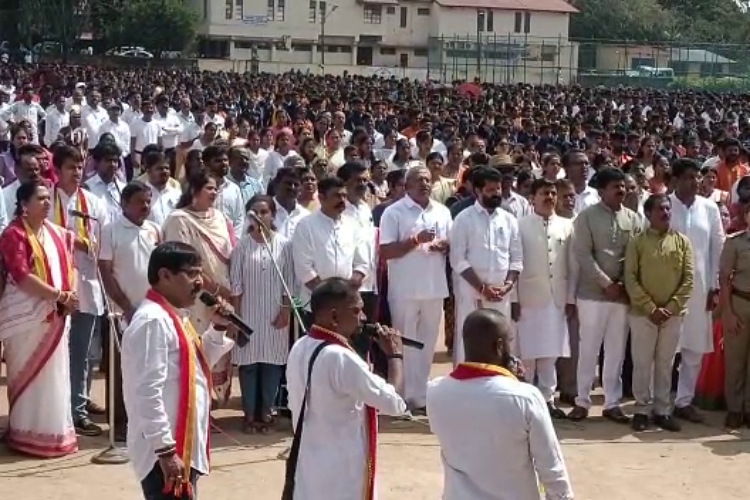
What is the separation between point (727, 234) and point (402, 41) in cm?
6866

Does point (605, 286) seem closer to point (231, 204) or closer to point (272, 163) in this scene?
point (231, 204)

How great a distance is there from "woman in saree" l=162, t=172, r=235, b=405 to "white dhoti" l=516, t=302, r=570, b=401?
2060mm

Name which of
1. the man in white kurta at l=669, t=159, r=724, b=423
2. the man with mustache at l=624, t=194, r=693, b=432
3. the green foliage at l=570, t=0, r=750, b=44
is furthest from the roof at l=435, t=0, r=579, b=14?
the man with mustache at l=624, t=194, r=693, b=432

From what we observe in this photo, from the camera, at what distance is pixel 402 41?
7638 centimetres

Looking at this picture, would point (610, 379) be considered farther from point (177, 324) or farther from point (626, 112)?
point (626, 112)

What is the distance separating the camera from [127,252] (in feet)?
24.5

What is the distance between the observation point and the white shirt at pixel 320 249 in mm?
7914

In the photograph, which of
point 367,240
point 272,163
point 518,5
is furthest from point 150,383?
point 518,5

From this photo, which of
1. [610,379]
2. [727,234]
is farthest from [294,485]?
[727,234]

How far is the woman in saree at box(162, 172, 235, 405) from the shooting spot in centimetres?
762

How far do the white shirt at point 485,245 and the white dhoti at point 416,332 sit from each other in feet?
1.15

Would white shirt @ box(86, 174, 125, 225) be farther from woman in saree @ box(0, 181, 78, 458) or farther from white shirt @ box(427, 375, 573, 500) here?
white shirt @ box(427, 375, 573, 500)

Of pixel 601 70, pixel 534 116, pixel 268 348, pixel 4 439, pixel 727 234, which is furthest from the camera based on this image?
pixel 601 70

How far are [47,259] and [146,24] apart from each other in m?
59.6
